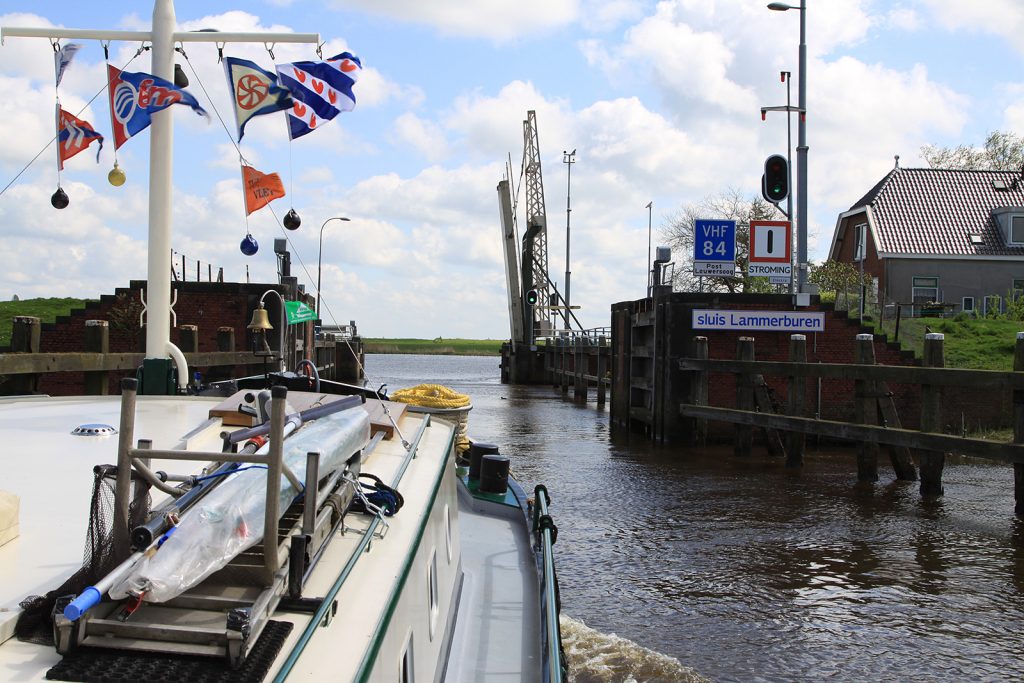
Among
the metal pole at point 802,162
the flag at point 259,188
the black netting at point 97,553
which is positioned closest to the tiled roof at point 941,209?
the metal pole at point 802,162

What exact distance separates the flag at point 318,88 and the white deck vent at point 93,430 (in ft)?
11.8

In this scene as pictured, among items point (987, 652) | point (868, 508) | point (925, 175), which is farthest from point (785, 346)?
point (925, 175)

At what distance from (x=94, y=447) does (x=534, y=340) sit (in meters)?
47.6

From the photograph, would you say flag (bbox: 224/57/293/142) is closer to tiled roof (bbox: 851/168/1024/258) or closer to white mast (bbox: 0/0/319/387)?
white mast (bbox: 0/0/319/387)

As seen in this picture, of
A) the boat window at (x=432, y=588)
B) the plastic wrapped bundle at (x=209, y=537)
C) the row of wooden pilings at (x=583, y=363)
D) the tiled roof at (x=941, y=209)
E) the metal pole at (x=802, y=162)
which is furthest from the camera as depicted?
the tiled roof at (x=941, y=209)

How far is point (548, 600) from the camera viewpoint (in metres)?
5.18

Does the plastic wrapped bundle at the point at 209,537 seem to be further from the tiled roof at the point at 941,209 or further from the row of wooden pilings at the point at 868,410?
the tiled roof at the point at 941,209

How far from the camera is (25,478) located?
407 centimetres

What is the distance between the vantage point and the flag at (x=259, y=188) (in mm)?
8680

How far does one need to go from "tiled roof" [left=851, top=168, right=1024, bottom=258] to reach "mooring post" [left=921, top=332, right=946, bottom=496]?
1127 inches

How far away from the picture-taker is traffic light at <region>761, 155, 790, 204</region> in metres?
18.7

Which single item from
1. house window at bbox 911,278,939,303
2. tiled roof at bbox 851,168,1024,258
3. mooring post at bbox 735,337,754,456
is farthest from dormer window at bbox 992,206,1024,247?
mooring post at bbox 735,337,754,456

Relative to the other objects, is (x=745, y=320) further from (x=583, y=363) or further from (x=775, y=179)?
(x=583, y=363)

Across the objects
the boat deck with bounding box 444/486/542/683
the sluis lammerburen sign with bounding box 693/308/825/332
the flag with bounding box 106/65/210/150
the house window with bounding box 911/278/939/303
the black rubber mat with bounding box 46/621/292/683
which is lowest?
the boat deck with bounding box 444/486/542/683
